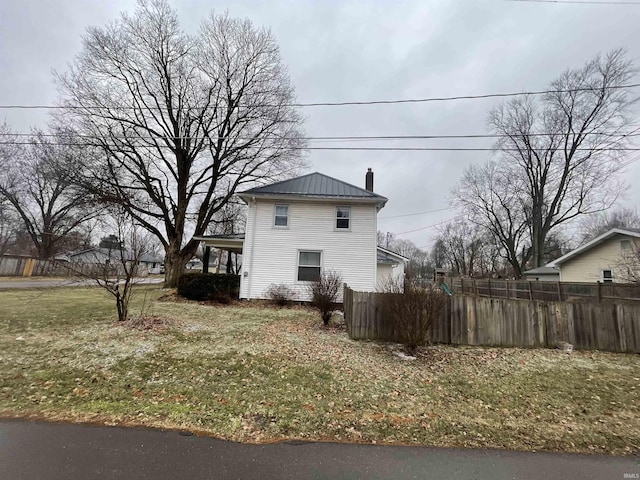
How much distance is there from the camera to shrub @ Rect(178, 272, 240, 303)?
14188 millimetres

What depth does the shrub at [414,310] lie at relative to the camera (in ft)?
21.5

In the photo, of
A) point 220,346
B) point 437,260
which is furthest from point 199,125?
point 437,260

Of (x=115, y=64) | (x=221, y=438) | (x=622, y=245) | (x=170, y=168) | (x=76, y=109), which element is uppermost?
(x=115, y=64)

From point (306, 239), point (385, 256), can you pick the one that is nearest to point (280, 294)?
point (306, 239)

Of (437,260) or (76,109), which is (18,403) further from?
(437,260)

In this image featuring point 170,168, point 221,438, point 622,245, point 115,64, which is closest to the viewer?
point 221,438

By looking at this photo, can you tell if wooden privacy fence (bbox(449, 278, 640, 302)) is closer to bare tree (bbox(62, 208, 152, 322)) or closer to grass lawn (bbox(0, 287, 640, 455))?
grass lawn (bbox(0, 287, 640, 455))

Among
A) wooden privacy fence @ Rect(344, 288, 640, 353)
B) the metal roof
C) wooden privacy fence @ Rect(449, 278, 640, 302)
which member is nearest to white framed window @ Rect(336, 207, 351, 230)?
the metal roof

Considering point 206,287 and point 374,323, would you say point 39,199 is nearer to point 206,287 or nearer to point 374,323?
point 206,287

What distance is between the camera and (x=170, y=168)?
20.5 meters

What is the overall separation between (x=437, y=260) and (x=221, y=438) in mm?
64935

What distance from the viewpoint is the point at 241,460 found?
2822 millimetres

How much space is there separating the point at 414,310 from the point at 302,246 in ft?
26.4

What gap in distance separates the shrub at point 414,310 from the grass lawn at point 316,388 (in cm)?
39
